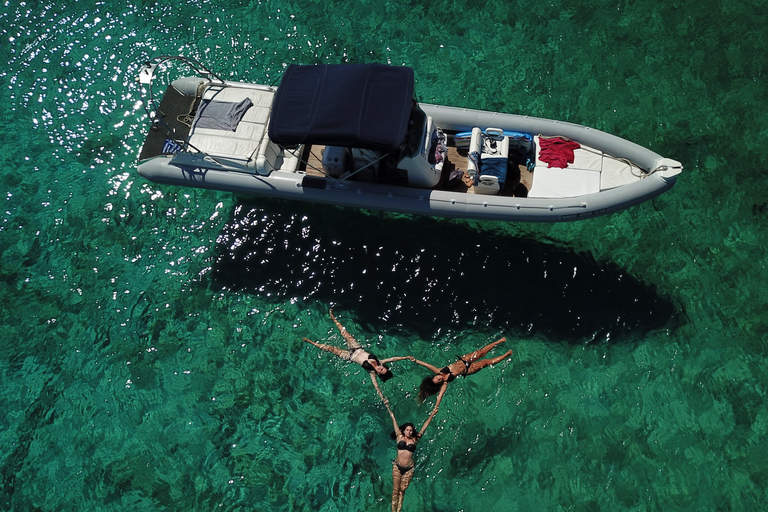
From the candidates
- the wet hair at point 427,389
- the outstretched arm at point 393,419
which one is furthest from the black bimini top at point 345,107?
the outstretched arm at point 393,419

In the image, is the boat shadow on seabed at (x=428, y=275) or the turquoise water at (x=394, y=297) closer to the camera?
the turquoise water at (x=394, y=297)

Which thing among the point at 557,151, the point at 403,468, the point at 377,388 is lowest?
the point at 403,468

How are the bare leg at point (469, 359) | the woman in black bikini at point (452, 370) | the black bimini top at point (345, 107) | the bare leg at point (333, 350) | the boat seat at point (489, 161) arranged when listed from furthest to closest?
the bare leg at point (333, 350), the bare leg at point (469, 359), the woman in black bikini at point (452, 370), the boat seat at point (489, 161), the black bimini top at point (345, 107)

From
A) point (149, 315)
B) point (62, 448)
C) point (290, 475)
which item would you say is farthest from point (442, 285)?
point (62, 448)

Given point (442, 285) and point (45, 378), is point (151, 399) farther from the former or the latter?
point (442, 285)

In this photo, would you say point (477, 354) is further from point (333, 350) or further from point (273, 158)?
point (273, 158)

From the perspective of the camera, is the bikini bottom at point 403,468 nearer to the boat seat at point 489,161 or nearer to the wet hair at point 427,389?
the wet hair at point 427,389

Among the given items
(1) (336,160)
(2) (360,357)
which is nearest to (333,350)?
(2) (360,357)
